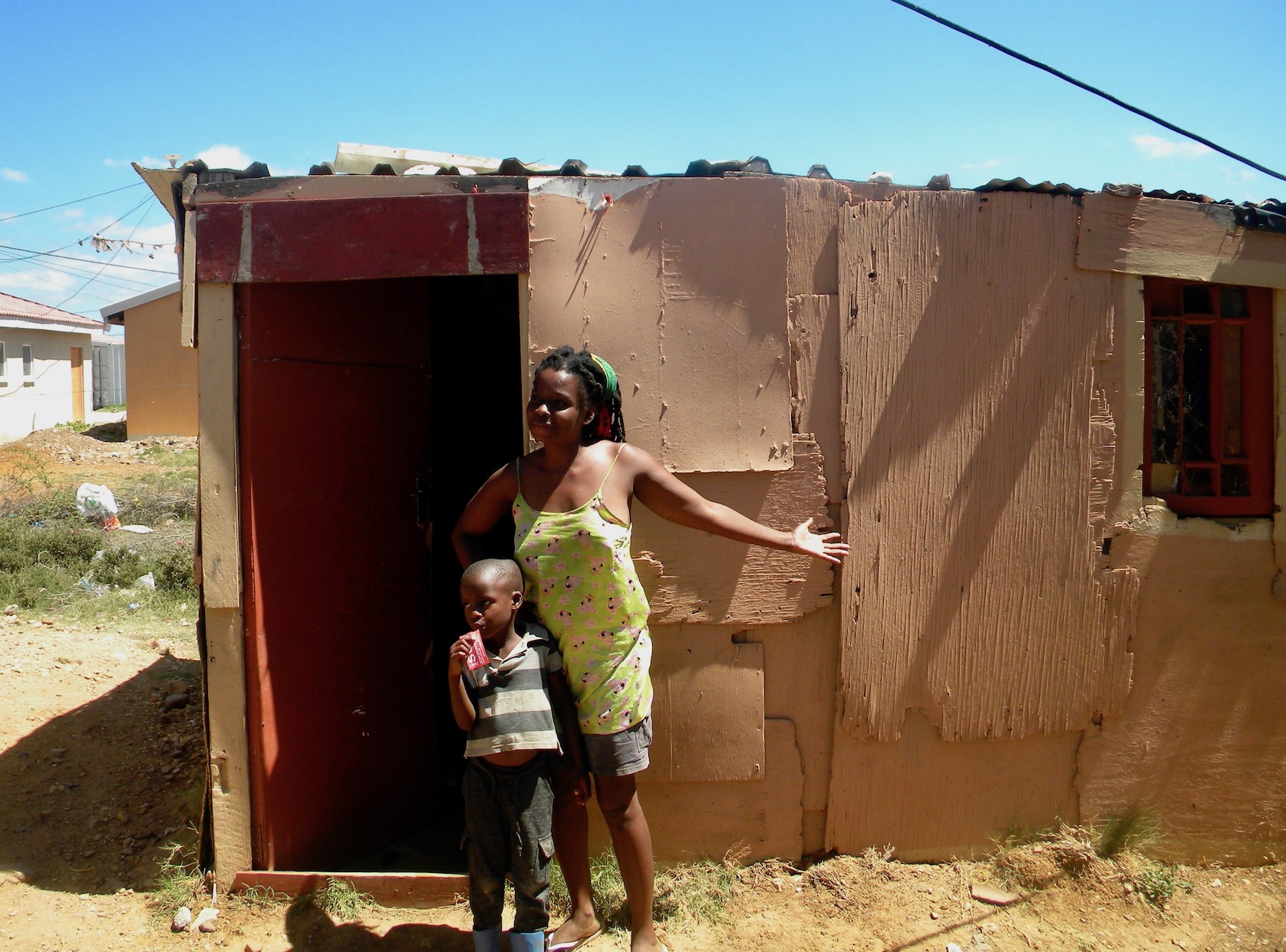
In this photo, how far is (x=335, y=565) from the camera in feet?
11.7

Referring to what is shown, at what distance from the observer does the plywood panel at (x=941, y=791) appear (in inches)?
131

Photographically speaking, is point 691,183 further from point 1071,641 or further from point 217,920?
point 217,920

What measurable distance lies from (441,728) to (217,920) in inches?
53.6

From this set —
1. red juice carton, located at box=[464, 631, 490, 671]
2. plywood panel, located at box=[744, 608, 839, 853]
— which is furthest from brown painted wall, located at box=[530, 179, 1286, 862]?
red juice carton, located at box=[464, 631, 490, 671]

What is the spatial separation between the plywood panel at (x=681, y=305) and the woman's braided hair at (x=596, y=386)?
0.65ft

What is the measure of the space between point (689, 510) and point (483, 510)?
0.64 m

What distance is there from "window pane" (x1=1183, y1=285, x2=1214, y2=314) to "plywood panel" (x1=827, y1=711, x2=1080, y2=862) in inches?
66.7

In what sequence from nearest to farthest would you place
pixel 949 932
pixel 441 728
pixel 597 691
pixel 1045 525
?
pixel 597 691
pixel 949 932
pixel 1045 525
pixel 441 728

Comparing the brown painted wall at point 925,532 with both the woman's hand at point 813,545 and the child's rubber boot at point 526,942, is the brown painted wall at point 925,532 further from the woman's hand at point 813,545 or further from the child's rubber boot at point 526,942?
the child's rubber boot at point 526,942

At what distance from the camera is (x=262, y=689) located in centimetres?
325

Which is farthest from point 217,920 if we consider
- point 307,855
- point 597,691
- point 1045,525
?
point 1045,525

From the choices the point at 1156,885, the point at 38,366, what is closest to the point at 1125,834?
the point at 1156,885

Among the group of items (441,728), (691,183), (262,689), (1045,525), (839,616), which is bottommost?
(441,728)

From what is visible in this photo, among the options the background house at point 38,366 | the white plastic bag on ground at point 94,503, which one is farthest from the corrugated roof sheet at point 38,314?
the white plastic bag on ground at point 94,503
